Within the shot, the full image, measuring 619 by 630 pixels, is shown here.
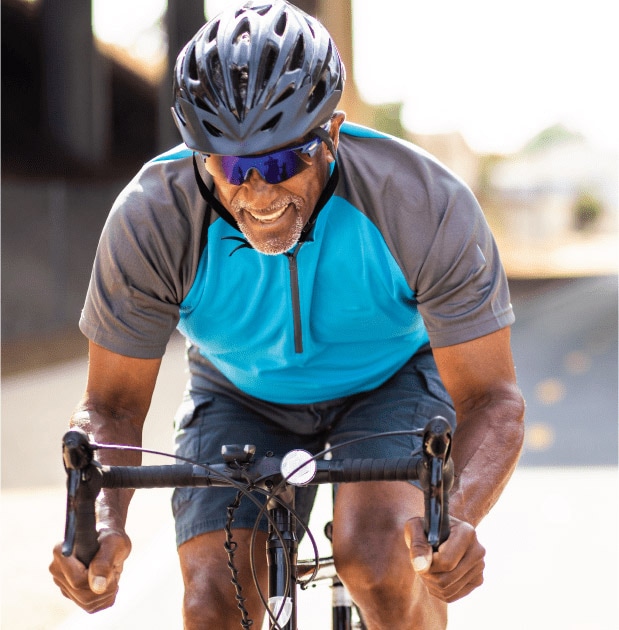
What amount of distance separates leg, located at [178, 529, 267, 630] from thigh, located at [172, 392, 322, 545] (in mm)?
40

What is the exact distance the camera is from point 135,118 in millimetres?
24828

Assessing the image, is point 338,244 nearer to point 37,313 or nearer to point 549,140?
point 37,313

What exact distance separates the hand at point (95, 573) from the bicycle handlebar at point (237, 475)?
0.02 metres

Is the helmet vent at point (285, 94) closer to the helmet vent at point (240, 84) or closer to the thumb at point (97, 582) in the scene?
the helmet vent at point (240, 84)

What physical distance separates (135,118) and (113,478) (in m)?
23.5

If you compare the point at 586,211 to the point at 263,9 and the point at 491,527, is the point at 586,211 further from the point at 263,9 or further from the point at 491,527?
the point at 263,9

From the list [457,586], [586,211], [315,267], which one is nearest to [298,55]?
[315,267]

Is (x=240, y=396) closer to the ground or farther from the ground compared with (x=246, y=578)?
farther from the ground

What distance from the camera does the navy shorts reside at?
10.3 ft

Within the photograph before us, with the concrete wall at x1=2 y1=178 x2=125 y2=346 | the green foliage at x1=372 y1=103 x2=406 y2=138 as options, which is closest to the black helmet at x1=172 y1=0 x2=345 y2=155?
the concrete wall at x1=2 y1=178 x2=125 y2=346

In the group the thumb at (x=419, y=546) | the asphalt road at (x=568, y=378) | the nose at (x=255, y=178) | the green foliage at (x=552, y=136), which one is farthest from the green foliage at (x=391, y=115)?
the thumb at (x=419, y=546)

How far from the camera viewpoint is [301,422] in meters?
3.41

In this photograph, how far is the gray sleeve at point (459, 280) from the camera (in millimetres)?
2891

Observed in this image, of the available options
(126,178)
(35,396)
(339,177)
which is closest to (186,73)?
(339,177)
